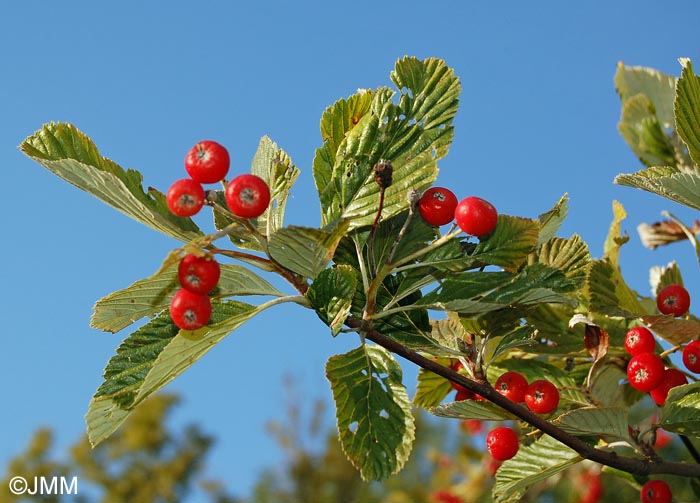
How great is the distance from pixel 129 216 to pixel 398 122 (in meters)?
0.68

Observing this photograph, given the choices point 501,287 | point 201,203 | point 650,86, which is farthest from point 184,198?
point 650,86

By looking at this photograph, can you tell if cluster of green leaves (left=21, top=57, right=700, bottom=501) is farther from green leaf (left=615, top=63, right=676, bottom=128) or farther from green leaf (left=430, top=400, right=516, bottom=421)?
green leaf (left=615, top=63, right=676, bottom=128)

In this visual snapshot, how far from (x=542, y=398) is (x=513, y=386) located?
0.10 meters

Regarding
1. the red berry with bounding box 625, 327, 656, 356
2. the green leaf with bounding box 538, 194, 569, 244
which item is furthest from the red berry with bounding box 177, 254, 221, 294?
the red berry with bounding box 625, 327, 656, 356

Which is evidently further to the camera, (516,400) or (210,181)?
(516,400)

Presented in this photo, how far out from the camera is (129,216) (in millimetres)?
1854

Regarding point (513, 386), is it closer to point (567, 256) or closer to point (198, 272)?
point (567, 256)

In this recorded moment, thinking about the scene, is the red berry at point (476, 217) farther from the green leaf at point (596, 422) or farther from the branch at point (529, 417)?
the green leaf at point (596, 422)

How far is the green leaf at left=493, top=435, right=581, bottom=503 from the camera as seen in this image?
239 cm

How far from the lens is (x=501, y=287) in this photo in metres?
2.00

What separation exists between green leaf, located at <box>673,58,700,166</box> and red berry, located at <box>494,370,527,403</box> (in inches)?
32.0

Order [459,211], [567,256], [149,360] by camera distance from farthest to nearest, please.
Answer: [567,256]
[149,360]
[459,211]

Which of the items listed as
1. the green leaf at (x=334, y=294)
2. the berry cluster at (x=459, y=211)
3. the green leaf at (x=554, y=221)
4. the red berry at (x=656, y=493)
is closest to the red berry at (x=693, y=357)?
the red berry at (x=656, y=493)

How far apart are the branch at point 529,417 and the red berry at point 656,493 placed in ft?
1.29
